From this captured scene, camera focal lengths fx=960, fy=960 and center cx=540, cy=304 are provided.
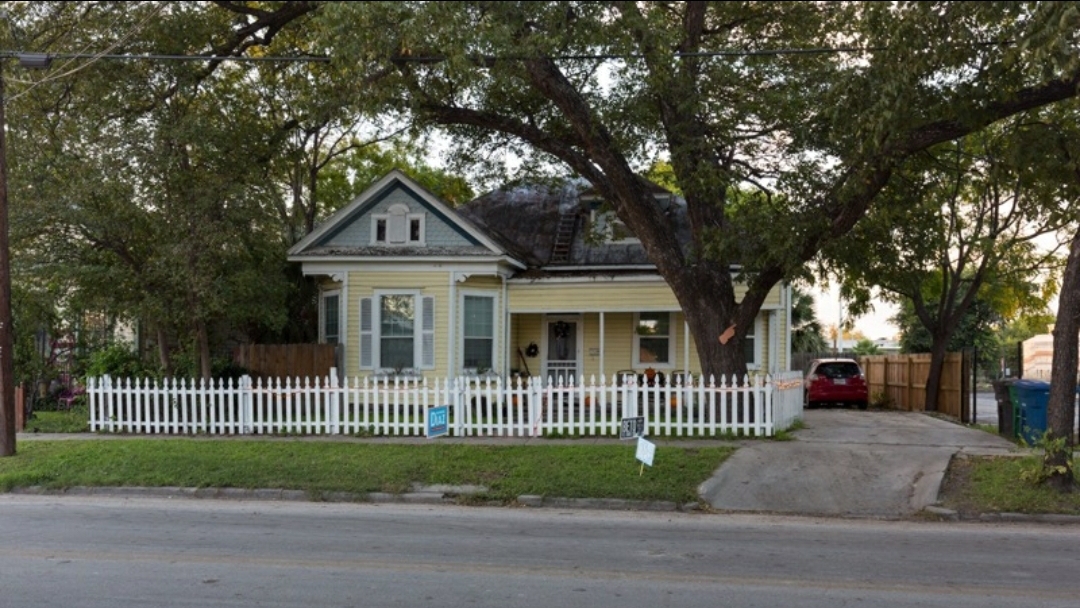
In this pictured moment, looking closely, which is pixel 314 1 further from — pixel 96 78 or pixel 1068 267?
pixel 1068 267

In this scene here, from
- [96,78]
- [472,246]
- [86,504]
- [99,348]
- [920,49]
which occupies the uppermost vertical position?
[96,78]

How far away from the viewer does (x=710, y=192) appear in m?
16.1

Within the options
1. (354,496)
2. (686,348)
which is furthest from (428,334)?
(354,496)

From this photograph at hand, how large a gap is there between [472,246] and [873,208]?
28.8 ft

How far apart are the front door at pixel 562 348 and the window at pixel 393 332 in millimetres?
3619

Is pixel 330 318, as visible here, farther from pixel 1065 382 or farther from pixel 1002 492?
pixel 1065 382

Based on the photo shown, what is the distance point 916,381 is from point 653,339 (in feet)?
27.9

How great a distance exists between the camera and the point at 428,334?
21453mm

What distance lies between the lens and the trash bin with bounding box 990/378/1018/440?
55.8ft

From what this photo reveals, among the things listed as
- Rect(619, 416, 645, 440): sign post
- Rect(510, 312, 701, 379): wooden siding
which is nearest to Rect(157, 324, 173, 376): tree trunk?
Rect(510, 312, 701, 379): wooden siding

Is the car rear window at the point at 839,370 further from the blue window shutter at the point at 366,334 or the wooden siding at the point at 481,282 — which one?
Answer: the blue window shutter at the point at 366,334

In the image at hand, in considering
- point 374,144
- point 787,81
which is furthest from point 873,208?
point 374,144

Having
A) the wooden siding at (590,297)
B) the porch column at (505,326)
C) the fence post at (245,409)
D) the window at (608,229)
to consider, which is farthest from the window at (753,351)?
the fence post at (245,409)

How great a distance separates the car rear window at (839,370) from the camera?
2755 centimetres
